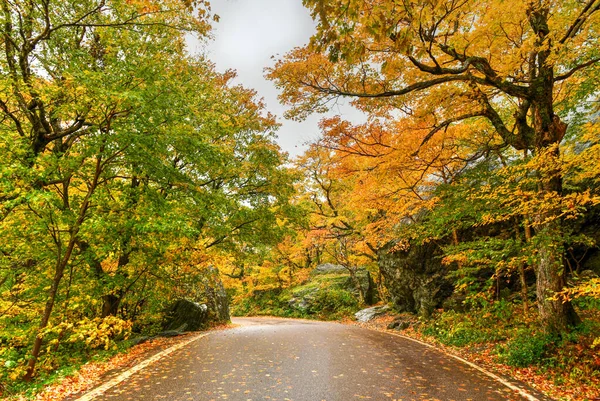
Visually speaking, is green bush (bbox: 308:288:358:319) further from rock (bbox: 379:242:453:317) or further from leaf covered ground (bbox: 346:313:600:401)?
leaf covered ground (bbox: 346:313:600:401)

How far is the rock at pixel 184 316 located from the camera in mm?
13594

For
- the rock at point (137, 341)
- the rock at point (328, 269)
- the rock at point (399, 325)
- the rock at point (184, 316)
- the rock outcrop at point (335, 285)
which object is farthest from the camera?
the rock at point (328, 269)

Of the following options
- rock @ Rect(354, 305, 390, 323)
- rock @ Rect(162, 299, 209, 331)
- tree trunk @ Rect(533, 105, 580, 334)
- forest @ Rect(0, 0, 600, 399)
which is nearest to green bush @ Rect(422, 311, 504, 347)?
forest @ Rect(0, 0, 600, 399)

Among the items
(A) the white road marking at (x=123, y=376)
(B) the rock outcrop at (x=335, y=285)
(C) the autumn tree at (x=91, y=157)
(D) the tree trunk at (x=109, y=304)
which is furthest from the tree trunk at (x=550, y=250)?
(B) the rock outcrop at (x=335, y=285)

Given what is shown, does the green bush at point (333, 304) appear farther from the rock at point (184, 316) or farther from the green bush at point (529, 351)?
the green bush at point (529, 351)

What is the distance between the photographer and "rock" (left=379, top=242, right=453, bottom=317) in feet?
46.4

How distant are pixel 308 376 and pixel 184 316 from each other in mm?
9770

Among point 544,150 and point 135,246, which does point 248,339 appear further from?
point 544,150

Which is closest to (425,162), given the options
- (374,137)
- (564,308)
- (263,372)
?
(374,137)

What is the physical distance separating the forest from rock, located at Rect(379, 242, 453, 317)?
1223 millimetres

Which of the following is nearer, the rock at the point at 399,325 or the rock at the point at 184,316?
the rock at the point at 184,316

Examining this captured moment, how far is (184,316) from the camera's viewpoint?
14.1 meters

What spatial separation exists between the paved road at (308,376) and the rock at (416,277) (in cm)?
578

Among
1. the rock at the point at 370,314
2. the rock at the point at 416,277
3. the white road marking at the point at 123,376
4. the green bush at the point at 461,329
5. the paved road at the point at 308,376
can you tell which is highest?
the rock at the point at 416,277
